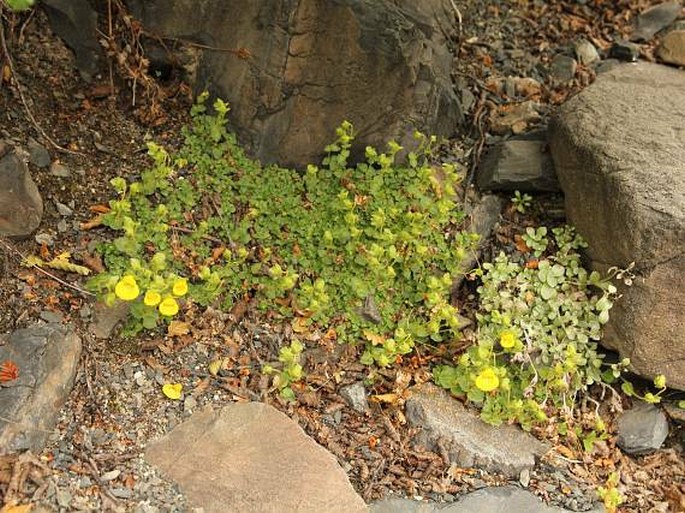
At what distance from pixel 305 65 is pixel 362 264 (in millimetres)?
1164

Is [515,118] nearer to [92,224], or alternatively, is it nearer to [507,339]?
[507,339]

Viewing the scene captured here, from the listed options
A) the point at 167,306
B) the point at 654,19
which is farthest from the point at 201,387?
the point at 654,19

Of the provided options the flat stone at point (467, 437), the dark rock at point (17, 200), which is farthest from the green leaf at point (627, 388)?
the dark rock at point (17, 200)

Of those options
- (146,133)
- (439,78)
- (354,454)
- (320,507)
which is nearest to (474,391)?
(354,454)

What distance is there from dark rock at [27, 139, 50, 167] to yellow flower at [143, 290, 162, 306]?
3.56 feet

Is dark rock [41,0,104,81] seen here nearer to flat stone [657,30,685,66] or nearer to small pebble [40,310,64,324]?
small pebble [40,310,64,324]

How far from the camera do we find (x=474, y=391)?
12.3 feet

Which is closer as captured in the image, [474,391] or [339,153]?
[474,391]

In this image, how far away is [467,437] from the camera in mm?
3660

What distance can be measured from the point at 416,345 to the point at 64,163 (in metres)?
2.07

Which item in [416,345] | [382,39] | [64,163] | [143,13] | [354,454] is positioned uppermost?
[382,39]

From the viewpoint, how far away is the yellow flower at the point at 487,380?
3.57 metres

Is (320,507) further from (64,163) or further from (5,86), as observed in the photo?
(5,86)

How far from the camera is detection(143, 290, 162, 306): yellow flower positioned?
332 cm
